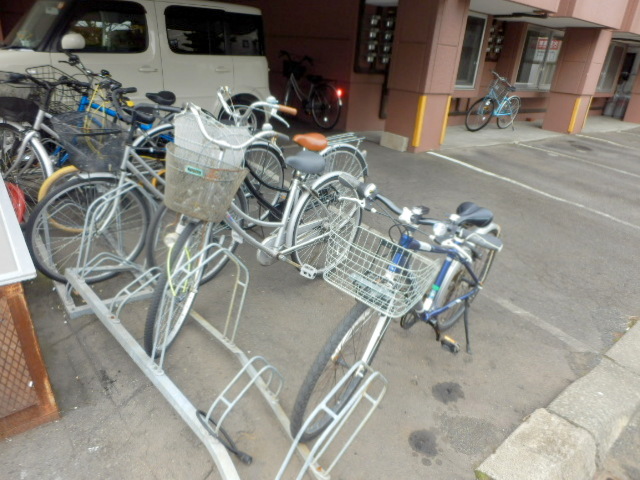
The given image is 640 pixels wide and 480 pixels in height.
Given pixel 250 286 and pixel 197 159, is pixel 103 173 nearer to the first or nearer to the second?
pixel 197 159

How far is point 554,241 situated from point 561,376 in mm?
2195

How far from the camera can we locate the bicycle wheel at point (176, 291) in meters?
2.12

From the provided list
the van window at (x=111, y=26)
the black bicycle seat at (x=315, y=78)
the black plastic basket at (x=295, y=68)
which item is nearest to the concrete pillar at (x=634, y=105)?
the black bicycle seat at (x=315, y=78)

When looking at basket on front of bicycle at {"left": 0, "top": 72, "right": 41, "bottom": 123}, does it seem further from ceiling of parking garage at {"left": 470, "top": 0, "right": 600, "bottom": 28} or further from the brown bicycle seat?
ceiling of parking garage at {"left": 470, "top": 0, "right": 600, "bottom": 28}

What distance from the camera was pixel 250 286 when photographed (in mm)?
3311

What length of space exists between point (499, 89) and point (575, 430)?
366 inches

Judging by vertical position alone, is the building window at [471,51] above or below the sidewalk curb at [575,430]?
above

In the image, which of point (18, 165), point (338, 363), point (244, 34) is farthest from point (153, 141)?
point (244, 34)

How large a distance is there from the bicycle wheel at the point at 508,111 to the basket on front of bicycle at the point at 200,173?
9145 millimetres

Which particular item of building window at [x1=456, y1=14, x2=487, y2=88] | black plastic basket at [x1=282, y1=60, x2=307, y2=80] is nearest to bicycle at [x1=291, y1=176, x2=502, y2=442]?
black plastic basket at [x1=282, y1=60, x2=307, y2=80]

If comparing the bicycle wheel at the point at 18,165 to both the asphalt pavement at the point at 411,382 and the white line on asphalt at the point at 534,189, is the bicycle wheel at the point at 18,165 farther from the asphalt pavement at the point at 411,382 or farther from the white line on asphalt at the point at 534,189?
the white line on asphalt at the point at 534,189

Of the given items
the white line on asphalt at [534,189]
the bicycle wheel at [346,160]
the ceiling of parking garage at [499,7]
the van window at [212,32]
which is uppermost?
the ceiling of parking garage at [499,7]

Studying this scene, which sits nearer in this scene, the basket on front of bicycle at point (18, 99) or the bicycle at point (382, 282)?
the bicycle at point (382, 282)

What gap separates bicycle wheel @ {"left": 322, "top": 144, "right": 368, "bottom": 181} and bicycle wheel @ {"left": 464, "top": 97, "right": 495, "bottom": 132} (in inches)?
269
